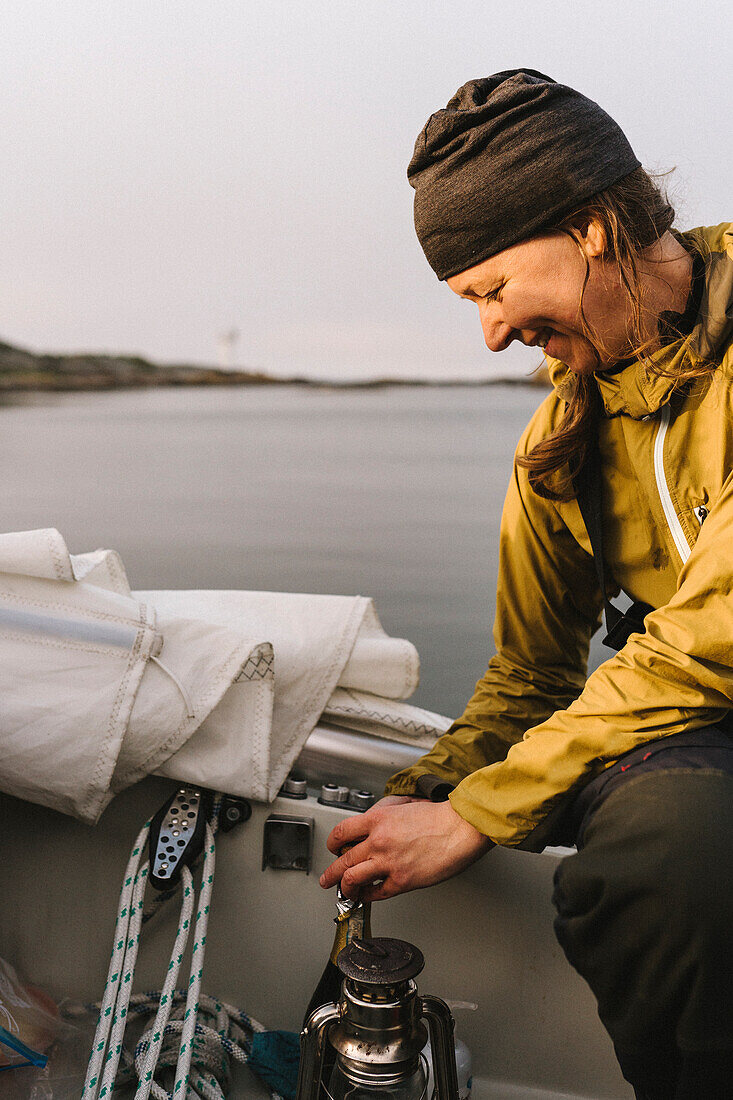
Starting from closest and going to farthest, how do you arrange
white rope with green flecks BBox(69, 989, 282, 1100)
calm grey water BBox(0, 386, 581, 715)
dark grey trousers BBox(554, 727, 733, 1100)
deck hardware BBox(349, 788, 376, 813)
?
dark grey trousers BBox(554, 727, 733, 1100), white rope with green flecks BBox(69, 989, 282, 1100), deck hardware BBox(349, 788, 376, 813), calm grey water BBox(0, 386, 581, 715)

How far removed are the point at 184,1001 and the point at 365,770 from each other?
1.16 feet

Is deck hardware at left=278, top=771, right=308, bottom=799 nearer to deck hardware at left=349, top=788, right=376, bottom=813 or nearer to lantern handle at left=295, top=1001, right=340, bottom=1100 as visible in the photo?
deck hardware at left=349, top=788, right=376, bottom=813

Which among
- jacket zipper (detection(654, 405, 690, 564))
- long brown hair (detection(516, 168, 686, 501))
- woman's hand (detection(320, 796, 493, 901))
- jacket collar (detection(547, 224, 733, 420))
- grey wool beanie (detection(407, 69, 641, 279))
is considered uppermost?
grey wool beanie (detection(407, 69, 641, 279))

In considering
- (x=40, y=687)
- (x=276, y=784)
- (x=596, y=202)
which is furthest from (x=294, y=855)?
(x=596, y=202)

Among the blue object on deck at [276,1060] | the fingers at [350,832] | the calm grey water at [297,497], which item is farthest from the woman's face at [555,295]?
the calm grey water at [297,497]

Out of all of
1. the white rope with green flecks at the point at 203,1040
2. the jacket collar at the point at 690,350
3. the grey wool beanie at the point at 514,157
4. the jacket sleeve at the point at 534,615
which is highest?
the grey wool beanie at the point at 514,157

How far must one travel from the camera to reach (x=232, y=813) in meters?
1.08

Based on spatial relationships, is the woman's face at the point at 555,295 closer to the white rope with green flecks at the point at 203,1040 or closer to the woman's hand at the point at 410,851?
the woman's hand at the point at 410,851

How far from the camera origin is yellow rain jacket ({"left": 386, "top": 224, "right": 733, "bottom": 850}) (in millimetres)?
777

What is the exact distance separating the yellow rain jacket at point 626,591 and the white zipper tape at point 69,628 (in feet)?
1.21

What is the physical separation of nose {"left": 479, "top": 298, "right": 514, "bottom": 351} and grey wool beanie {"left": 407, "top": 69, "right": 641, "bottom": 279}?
0.06 metres

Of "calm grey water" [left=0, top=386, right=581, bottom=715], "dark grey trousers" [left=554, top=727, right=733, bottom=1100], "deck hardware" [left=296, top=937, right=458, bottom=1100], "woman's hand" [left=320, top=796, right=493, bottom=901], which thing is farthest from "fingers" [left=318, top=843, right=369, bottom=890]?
"calm grey water" [left=0, top=386, right=581, bottom=715]

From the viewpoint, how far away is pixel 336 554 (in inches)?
204

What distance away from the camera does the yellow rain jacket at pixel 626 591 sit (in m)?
0.78
